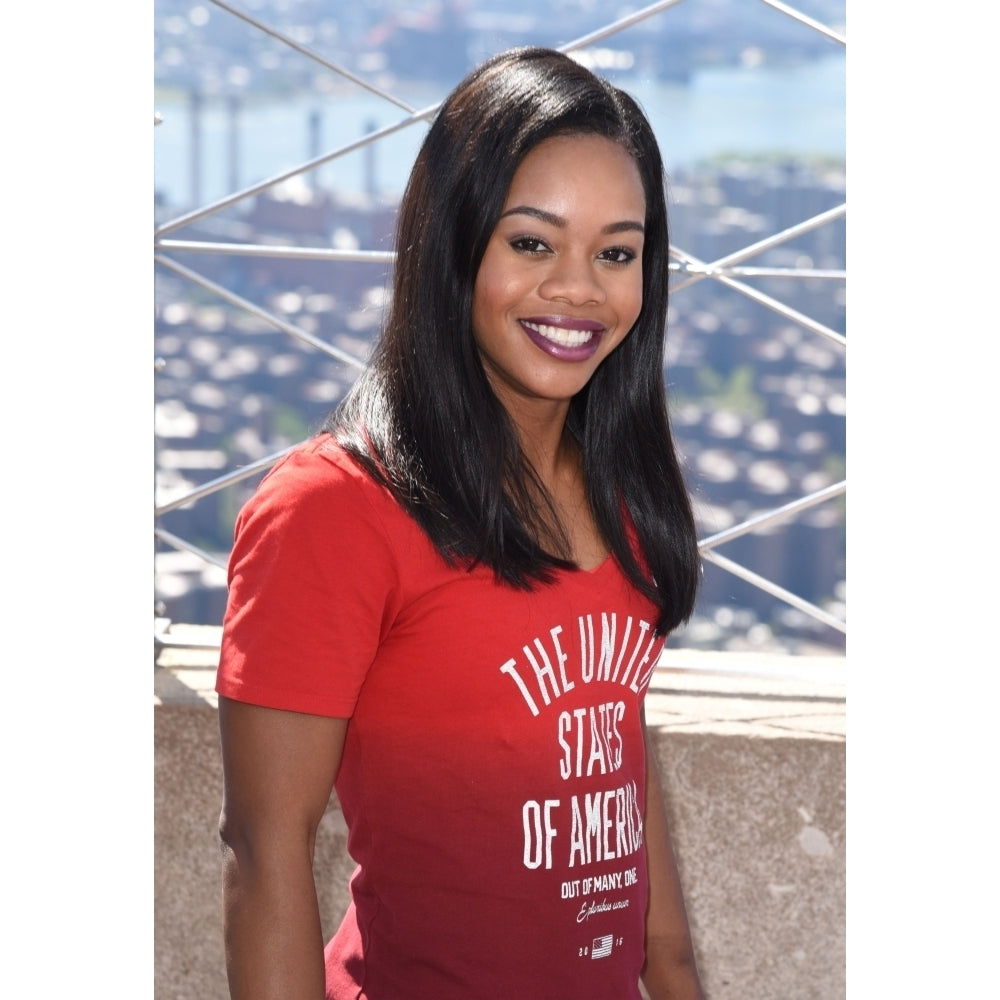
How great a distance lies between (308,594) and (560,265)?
1.12 feet

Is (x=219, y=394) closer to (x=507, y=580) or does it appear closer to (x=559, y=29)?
(x=559, y=29)

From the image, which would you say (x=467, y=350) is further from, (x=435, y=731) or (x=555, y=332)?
(x=435, y=731)

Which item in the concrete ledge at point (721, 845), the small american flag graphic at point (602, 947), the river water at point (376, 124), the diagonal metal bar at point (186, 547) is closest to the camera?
the small american flag graphic at point (602, 947)

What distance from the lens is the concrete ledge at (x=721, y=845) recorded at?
5.53 ft

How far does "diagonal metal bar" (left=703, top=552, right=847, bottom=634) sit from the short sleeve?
923 millimetres

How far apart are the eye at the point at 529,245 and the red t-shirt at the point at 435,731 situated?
8.4 inches

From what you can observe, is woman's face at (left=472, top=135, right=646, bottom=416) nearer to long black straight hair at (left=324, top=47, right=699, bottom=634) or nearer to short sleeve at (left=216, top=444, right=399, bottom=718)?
long black straight hair at (left=324, top=47, right=699, bottom=634)

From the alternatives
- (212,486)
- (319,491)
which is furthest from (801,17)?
(319,491)

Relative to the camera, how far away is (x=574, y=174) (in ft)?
3.43

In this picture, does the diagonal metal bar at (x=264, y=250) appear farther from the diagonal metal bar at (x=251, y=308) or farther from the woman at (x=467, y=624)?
the woman at (x=467, y=624)

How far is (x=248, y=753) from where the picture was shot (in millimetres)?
937

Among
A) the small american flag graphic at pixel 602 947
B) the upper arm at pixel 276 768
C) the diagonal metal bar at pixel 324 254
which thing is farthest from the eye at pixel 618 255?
the diagonal metal bar at pixel 324 254
